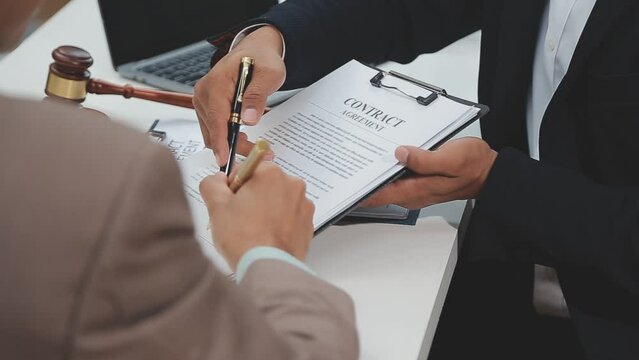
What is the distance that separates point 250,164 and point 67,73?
1.22 feet

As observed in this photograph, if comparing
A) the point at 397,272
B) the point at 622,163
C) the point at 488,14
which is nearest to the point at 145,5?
the point at 488,14

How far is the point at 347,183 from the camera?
869mm

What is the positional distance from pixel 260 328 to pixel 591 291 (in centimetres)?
61

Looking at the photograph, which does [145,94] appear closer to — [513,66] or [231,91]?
[231,91]

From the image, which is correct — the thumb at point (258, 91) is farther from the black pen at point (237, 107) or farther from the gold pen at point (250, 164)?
the gold pen at point (250, 164)

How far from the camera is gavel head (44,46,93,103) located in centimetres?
95

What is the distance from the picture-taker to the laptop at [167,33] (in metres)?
1.25

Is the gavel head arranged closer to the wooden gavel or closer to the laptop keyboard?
the wooden gavel

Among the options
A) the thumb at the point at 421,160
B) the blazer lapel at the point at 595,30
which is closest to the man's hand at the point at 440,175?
the thumb at the point at 421,160

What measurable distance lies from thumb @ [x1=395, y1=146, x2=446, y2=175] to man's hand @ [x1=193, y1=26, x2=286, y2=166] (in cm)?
18

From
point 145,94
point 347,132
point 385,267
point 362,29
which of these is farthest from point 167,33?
point 385,267

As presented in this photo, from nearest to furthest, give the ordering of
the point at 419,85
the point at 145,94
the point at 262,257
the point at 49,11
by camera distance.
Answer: the point at 262,257 → the point at 419,85 → the point at 145,94 → the point at 49,11

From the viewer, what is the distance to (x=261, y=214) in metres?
0.70

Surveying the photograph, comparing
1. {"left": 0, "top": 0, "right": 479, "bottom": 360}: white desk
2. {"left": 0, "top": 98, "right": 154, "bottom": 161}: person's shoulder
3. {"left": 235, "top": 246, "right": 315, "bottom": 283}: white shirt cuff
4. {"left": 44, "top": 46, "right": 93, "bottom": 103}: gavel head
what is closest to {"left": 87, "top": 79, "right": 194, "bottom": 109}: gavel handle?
{"left": 0, "top": 0, "right": 479, "bottom": 360}: white desk
